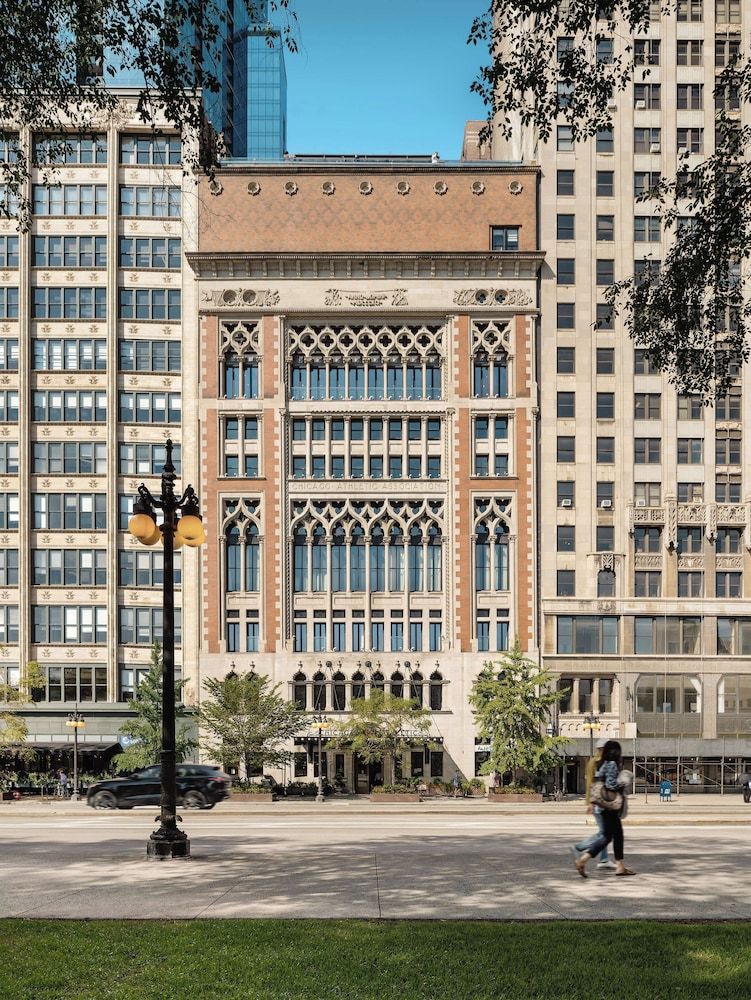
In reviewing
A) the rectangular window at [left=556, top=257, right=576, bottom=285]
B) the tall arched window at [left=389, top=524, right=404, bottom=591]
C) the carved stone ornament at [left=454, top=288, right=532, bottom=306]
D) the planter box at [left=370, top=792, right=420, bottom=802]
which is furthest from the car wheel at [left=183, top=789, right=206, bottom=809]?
the rectangular window at [left=556, top=257, right=576, bottom=285]

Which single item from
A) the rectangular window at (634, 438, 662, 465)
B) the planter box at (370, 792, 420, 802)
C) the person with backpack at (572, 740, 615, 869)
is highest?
the rectangular window at (634, 438, 662, 465)

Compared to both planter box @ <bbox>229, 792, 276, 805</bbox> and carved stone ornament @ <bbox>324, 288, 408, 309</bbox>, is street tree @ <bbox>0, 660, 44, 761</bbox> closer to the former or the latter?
planter box @ <bbox>229, 792, 276, 805</bbox>

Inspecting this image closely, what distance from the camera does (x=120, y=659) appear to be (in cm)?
6900

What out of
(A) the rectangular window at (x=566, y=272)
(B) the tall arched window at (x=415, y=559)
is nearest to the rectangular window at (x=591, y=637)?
(B) the tall arched window at (x=415, y=559)

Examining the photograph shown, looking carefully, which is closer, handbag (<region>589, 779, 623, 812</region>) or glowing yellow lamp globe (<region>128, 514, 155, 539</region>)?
handbag (<region>589, 779, 623, 812</region>)

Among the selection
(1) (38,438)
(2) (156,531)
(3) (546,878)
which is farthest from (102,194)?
(3) (546,878)

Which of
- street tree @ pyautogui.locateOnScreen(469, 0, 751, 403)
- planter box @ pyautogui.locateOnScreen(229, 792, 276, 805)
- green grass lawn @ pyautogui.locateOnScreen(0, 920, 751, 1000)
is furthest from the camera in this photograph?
planter box @ pyautogui.locateOnScreen(229, 792, 276, 805)

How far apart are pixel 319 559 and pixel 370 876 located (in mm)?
51377

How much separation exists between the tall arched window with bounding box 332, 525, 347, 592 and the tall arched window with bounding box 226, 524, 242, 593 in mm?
5937

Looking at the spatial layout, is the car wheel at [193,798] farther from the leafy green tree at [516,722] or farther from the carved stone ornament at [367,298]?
the carved stone ornament at [367,298]

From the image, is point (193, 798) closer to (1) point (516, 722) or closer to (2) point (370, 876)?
(1) point (516, 722)

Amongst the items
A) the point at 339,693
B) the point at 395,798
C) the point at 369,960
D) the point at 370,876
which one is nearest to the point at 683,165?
the point at 370,876

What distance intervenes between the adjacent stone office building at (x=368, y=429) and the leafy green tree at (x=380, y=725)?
5.06m

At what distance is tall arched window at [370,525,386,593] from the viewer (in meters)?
67.1
